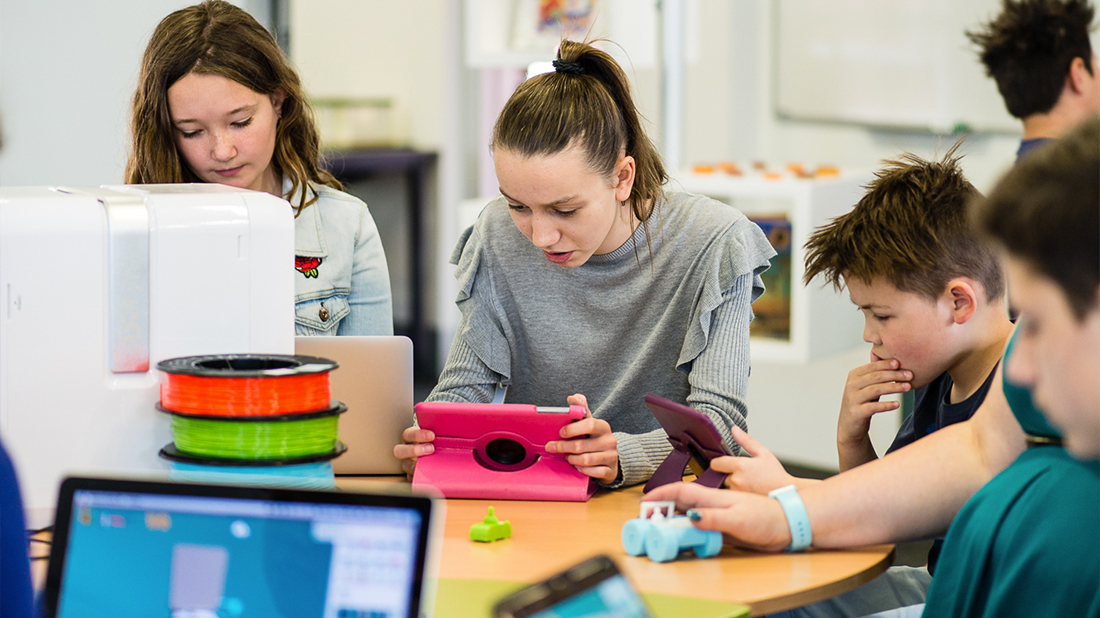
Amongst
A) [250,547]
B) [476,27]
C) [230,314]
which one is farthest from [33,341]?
[476,27]

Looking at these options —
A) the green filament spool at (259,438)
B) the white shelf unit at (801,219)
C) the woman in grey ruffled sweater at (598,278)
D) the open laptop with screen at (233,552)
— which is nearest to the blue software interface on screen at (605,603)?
the open laptop with screen at (233,552)

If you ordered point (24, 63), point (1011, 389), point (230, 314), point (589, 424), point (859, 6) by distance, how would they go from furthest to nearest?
point (859, 6)
point (24, 63)
point (589, 424)
point (230, 314)
point (1011, 389)

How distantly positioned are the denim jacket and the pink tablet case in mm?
471

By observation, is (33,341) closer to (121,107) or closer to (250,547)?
(250,547)

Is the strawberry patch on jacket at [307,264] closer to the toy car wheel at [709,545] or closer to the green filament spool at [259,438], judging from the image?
the green filament spool at [259,438]

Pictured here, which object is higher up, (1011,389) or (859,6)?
(859,6)

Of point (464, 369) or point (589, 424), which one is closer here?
point (589, 424)

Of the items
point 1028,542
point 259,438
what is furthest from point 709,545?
point 259,438

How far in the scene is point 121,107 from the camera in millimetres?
3135

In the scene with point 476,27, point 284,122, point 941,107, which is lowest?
point 284,122

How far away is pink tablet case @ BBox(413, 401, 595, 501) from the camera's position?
1476mm

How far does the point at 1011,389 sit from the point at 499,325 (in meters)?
0.89

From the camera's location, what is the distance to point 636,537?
1.26 m

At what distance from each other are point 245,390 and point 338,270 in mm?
847
